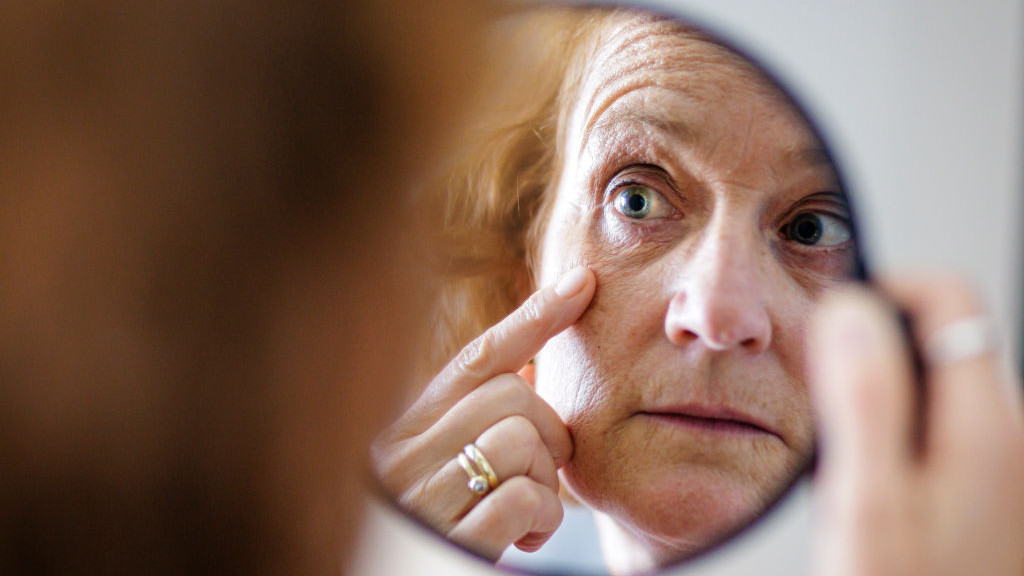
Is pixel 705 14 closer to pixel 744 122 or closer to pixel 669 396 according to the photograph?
pixel 744 122

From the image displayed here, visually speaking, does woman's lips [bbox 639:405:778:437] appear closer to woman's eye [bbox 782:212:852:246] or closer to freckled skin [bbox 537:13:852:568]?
freckled skin [bbox 537:13:852:568]

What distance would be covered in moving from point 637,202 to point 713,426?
160mm

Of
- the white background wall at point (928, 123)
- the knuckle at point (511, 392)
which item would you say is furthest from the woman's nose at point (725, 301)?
the white background wall at point (928, 123)

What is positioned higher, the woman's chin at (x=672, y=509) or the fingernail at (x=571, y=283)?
the fingernail at (x=571, y=283)

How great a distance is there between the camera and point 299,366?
1.44 ft

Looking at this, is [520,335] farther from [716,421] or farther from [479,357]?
[716,421]

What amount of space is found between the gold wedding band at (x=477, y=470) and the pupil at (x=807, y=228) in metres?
0.25

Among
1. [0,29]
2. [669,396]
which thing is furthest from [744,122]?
[0,29]

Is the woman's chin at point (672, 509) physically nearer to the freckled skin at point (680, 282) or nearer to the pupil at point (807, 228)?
the freckled skin at point (680, 282)

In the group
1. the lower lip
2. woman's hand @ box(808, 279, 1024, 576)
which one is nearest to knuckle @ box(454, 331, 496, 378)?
the lower lip

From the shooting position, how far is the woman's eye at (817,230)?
1.68 feet

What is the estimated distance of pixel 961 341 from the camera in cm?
35

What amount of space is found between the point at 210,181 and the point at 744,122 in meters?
0.33

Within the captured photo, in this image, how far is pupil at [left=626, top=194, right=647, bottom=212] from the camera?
21.9 inches
